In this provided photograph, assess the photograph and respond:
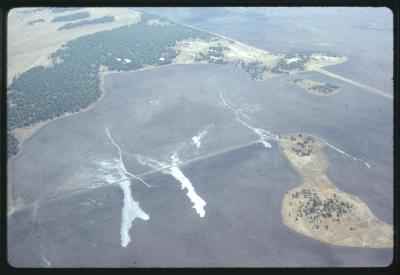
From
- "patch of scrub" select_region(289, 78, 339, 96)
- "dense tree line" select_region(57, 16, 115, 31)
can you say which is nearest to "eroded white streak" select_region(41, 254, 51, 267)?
"patch of scrub" select_region(289, 78, 339, 96)

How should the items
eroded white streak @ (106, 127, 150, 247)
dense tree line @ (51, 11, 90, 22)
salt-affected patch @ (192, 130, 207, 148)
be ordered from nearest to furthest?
eroded white streak @ (106, 127, 150, 247) → salt-affected patch @ (192, 130, 207, 148) → dense tree line @ (51, 11, 90, 22)

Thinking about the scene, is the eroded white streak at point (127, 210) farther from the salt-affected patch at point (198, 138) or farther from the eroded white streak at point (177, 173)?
the salt-affected patch at point (198, 138)

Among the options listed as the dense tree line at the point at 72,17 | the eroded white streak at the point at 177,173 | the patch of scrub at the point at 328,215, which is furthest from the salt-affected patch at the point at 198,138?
the dense tree line at the point at 72,17

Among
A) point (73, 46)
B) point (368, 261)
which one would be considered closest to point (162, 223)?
point (368, 261)

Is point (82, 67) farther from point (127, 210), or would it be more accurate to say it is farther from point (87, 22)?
point (127, 210)

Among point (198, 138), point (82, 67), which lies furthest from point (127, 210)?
point (82, 67)

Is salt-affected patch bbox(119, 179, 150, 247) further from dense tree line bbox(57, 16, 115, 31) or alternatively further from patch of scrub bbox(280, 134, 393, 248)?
dense tree line bbox(57, 16, 115, 31)

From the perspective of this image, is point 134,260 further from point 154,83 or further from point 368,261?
point 154,83
